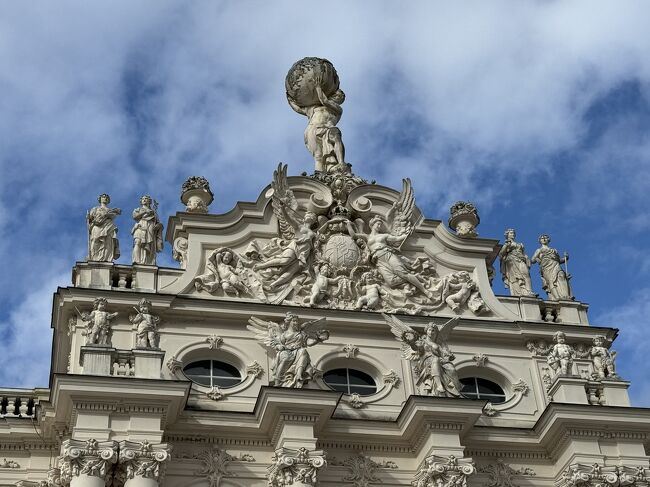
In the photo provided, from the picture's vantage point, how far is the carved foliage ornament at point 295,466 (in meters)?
21.4

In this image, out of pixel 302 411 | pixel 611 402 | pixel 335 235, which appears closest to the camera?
pixel 302 411

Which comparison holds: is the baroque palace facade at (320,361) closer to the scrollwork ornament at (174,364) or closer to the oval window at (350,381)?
the oval window at (350,381)

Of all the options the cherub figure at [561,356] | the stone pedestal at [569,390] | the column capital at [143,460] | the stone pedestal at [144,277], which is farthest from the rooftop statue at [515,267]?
the column capital at [143,460]

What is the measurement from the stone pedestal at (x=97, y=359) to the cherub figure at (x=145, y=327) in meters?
0.64

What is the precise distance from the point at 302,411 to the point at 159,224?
526cm

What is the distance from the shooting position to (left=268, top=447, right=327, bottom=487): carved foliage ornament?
70.2 feet

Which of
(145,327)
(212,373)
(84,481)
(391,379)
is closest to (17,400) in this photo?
(145,327)

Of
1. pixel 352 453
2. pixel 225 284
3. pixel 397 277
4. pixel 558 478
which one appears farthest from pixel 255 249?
pixel 558 478

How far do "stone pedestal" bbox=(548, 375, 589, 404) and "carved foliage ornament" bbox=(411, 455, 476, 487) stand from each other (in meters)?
2.48

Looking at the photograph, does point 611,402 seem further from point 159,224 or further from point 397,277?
point 159,224

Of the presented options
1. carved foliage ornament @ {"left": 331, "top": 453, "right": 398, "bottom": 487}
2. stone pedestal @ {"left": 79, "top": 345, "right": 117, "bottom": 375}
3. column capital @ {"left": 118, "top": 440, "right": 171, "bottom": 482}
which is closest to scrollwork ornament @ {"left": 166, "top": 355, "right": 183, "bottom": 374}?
stone pedestal @ {"left": 79, "top": 345, "right": 117, "bottom": 375}

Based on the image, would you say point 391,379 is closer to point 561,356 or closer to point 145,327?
point 561,356

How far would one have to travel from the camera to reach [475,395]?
79.9 feet

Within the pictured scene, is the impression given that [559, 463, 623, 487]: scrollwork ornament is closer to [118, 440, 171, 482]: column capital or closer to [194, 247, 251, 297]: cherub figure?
[194, 247, 251, 297]: cherub figure
